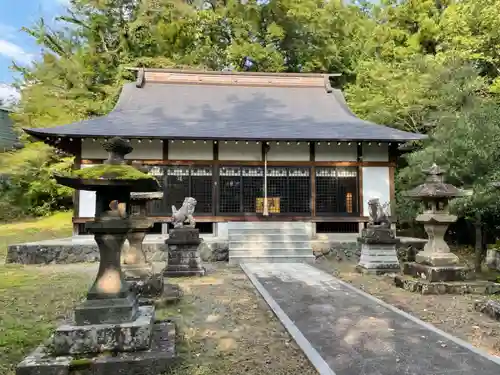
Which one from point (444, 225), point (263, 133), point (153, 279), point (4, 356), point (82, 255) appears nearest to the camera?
point (4, 356)

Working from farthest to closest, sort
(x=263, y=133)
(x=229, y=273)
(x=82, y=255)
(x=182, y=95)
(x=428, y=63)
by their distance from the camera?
(x=182, y=95) < (x=428, y=63) < (x=263, y=133) < (x=82, y=255) < (x=229, y=273)

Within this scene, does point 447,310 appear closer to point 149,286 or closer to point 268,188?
point 149,286

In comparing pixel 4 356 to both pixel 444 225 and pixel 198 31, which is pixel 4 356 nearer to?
pixel 444 225

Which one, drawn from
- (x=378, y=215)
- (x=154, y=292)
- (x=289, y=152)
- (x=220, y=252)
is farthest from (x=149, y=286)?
(x=289, y=152)

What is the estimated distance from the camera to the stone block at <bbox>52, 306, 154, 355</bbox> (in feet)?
12.5

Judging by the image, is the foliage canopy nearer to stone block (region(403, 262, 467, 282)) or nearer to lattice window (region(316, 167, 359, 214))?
lattice window (region(316, 167, 359, 214))

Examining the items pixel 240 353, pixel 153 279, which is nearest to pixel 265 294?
pixel 153 279

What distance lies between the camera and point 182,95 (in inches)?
651

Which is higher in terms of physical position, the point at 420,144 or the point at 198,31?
the point at 198,31

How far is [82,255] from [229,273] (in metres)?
4.79

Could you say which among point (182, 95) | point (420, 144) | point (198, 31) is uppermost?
point (198, 31)

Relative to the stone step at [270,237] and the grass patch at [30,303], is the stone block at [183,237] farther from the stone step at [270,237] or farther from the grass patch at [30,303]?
the stone step at [270,237]

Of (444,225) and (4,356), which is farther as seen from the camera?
(444,225)

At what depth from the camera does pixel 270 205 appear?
13.4 m
